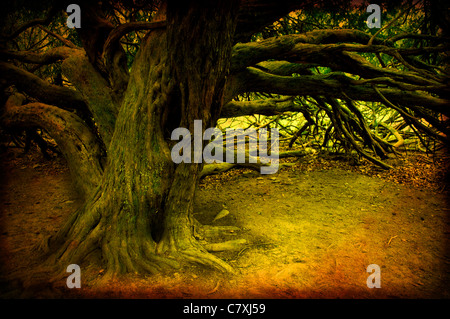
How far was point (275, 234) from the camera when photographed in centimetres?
330

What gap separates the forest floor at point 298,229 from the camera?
7.68 ft

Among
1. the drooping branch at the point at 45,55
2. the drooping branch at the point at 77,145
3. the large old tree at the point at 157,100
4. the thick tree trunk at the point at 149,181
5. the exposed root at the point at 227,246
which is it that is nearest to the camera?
the large old tree at the point at 157,100

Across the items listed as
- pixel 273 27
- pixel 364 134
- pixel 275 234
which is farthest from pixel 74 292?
pixel 364 134

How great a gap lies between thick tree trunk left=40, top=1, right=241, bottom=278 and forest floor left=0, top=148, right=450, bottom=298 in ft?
0.89

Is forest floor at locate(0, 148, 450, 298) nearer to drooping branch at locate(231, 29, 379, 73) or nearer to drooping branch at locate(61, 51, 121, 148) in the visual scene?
drooping branch at locate(61, 51, 121, 148)

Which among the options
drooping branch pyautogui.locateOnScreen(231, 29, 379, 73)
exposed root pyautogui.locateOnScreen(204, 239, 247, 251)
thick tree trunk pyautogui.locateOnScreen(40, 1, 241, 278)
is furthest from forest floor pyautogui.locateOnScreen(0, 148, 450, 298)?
drooping branch pyautogui.locateOnScreen(231, 29, 379, 73)

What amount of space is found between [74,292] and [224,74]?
2.30m

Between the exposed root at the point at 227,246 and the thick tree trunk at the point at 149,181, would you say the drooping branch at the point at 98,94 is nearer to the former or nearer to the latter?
the thick tree trunk at the point at 149,181

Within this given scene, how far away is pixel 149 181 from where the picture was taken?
2654mm

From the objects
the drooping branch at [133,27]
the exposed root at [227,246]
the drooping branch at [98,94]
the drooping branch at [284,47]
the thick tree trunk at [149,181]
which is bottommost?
the exposed root at [227,246]

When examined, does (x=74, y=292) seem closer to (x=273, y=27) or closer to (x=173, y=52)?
(x=173, y=52)

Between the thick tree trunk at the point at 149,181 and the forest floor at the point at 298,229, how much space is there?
0.27 meters

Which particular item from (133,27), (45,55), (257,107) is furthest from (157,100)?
(257,107)

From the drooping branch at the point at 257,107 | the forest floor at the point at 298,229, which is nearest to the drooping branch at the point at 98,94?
the forest floor at the point at 298,229
